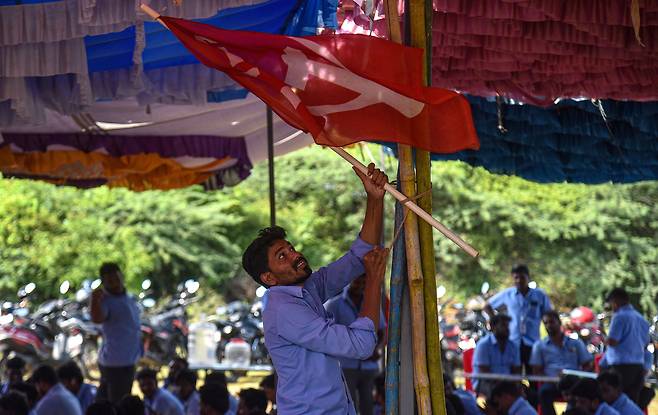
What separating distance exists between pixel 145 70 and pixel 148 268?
14.8m

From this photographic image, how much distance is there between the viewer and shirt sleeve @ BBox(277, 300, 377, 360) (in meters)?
3.46

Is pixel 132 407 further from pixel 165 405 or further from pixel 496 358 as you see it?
pixel 496 358

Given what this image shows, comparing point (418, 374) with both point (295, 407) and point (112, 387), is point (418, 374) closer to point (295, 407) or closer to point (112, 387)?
point (295, 407)

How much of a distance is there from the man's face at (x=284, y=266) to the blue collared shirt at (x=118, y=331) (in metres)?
4.99

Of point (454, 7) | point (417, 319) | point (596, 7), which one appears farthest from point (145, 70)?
point (417, 319)

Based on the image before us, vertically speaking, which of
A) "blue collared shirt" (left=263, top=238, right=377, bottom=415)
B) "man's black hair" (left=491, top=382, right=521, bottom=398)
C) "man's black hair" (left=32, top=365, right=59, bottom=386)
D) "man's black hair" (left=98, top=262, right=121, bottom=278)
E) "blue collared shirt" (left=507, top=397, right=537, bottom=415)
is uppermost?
"blue collared shirt" (left=263, top=238, right=377, bottom=415)

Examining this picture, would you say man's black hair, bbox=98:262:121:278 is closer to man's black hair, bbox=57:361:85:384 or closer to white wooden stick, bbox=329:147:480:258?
man's black hair, bbox=57:361:85:384

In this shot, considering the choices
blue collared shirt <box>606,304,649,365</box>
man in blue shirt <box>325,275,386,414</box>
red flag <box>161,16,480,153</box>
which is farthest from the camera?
blue collared shirt <box>606,304,649,365</box>

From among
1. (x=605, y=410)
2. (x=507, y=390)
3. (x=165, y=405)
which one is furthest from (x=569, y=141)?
(x=165, y=405)

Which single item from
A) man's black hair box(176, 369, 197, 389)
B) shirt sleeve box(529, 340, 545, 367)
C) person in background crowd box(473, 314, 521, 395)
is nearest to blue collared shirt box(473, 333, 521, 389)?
person in background crowd box(473, 314, 521, 395)

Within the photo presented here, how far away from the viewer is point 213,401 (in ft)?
19.8

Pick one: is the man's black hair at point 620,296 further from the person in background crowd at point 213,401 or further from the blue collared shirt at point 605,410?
the person in background crowd at point 213,401

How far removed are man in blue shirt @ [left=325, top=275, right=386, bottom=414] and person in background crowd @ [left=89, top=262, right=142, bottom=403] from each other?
5.02ft

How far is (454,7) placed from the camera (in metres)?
4.48
